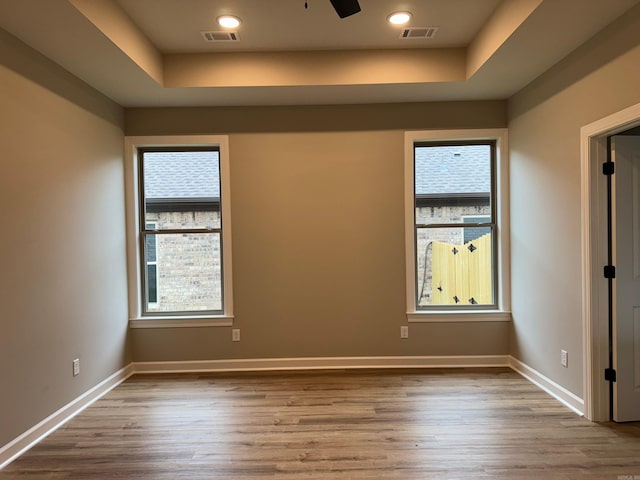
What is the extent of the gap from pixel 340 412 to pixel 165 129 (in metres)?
3.09

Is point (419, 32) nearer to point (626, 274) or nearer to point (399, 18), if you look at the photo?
point (399, 18)

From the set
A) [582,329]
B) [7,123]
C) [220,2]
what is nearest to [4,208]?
[7,123]

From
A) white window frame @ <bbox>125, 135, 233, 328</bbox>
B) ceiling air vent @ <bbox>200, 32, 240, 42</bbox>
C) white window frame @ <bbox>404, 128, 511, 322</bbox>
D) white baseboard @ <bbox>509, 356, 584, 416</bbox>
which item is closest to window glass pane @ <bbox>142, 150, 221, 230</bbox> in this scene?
white window frame @ <bbox>125, 135, 233, 328</bbox>

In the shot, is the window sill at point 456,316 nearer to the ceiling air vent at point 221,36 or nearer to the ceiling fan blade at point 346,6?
the ceiling fan blade at point 346,6

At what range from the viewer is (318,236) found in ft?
12.3

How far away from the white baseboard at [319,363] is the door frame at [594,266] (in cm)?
112

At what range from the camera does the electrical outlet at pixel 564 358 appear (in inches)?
115

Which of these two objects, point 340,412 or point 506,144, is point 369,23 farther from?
point 340,412

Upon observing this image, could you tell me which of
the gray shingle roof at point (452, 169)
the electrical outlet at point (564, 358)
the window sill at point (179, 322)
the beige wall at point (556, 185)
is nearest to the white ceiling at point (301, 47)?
the beige wall at point (556, 185)

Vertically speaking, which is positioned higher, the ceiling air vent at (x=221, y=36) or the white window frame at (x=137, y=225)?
the ceiling air vent at (x=221, y=36)

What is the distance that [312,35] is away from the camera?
296 centimetres

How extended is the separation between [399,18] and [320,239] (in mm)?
2011

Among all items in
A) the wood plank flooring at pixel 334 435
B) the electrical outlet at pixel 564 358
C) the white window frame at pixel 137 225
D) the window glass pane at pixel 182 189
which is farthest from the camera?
the window glass pane at pixel 182 189

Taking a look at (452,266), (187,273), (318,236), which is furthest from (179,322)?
(452,266)
